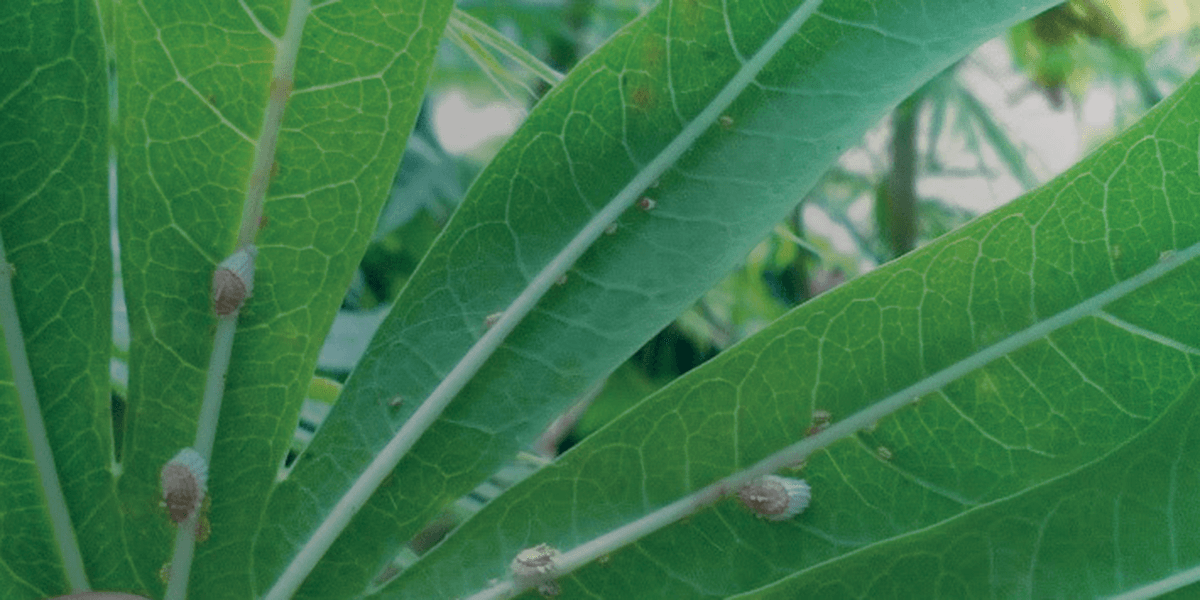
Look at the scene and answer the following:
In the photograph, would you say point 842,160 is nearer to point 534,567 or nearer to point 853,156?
point 853,156

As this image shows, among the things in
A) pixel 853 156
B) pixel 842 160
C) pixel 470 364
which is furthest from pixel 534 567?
pixel 853 156

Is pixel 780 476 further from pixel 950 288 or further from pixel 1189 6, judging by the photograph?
pixel 1189 6

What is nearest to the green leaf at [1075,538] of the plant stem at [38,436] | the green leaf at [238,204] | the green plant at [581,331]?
the green plant at [581,331]

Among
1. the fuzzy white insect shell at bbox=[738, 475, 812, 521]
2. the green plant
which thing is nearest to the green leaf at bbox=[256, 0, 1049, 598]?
the green plant

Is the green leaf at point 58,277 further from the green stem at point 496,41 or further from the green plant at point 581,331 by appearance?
the green stem at point 496,41

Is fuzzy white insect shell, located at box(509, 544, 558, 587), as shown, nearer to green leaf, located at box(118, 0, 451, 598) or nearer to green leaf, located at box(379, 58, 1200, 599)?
green leaf, located at box(379, 58, 1200, 599)
